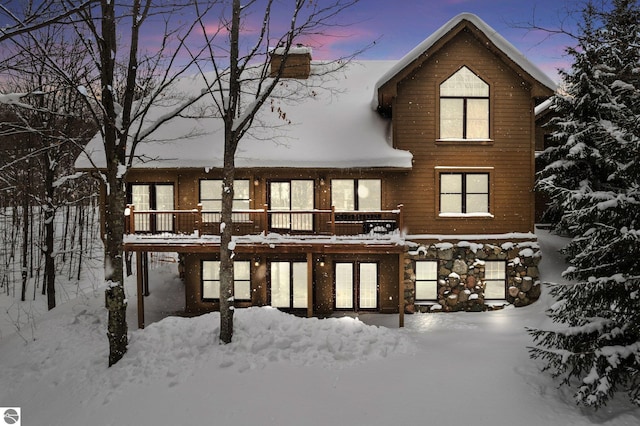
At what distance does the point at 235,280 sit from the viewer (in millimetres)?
16406

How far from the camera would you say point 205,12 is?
Result: 10.4 meters

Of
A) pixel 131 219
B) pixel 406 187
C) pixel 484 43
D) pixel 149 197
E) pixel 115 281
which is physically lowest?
pixel 115 281

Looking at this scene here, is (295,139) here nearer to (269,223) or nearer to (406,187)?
(269,223)

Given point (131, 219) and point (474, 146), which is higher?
point (474, 146)

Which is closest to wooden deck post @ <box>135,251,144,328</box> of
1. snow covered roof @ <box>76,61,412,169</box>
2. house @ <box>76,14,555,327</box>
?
house @ <box>76,14,555,327</box>

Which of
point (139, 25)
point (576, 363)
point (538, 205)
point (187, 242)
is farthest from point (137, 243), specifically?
point (538, 205)

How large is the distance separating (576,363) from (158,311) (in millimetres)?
14242

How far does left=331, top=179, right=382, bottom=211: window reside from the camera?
15914mm

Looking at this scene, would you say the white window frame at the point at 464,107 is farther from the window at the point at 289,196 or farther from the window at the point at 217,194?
the window at the point at 217,194

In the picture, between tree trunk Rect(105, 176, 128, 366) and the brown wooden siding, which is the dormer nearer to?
the brown wooden siding

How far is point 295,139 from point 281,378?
939 cm

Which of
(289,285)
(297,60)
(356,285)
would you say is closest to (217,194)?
(289,285)

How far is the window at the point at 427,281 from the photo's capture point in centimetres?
1577

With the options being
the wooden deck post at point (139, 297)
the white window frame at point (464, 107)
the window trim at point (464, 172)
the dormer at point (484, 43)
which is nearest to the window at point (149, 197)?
the wooden deck post at point (139, 297)
